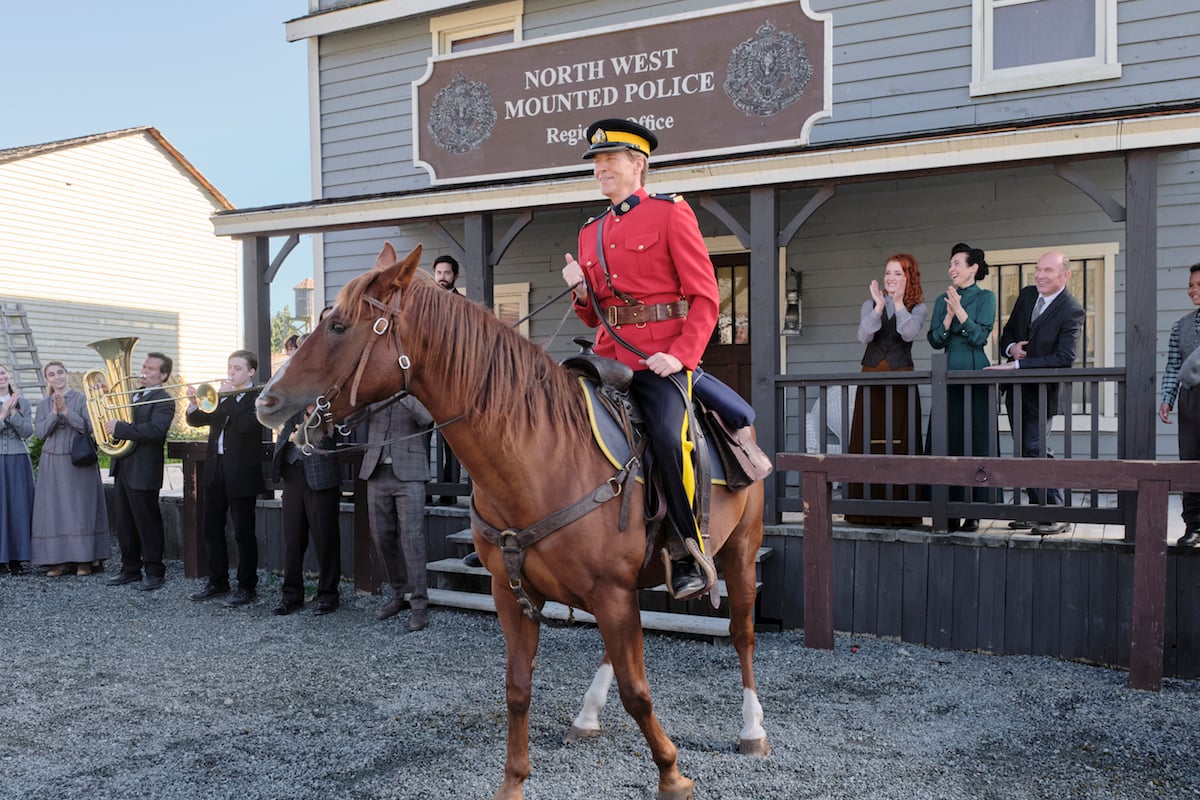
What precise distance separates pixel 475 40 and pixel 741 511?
27.5 feet

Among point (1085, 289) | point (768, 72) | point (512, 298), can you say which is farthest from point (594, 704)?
point (512, 298)

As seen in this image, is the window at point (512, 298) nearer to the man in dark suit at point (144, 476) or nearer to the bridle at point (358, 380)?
the man in dark suit at point (144, 476)

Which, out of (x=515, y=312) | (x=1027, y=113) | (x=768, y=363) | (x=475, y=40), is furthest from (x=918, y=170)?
(x=475, y=40)

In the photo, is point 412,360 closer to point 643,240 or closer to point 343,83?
point 643,240

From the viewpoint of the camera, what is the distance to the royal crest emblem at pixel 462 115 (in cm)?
785

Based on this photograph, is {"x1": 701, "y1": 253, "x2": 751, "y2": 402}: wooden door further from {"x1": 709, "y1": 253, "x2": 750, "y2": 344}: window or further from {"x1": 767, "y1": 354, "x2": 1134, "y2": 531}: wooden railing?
{"x1": 767, "y1": 354, "x2": 1134, "y2": 531}: wooden railing

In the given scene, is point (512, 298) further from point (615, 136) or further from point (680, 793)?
point (680, 793)

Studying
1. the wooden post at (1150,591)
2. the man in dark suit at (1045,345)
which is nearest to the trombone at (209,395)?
the man in dark suit at (1045,345)

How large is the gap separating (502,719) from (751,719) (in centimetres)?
121

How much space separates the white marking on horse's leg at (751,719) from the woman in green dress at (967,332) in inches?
106

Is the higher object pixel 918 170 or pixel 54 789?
pixel 918 170

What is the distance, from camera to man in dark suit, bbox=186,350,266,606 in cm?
Answer: 661

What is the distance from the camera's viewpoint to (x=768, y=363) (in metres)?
6.21

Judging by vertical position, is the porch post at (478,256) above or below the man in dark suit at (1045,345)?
above
